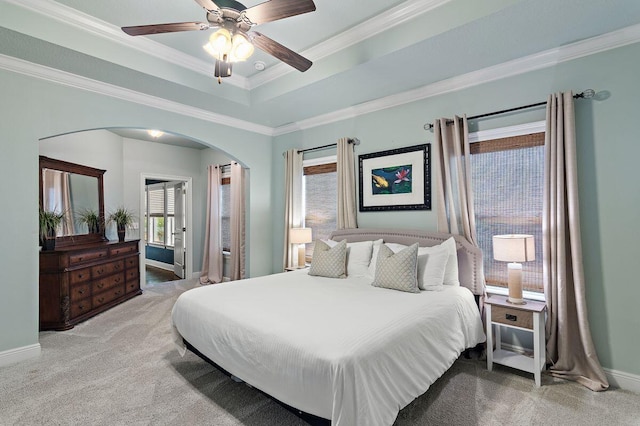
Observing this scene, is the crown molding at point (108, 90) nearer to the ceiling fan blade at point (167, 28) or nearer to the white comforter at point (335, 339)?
the ceiling fan blade at point (167, 28)

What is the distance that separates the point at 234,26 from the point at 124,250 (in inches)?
171

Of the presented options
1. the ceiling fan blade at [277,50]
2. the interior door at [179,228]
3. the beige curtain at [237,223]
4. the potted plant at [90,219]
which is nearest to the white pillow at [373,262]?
the ceiling fan blade at [277,50]

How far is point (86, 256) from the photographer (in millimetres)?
4230

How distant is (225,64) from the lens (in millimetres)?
2324

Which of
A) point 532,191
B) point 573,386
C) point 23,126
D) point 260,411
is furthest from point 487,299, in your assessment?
point 23,126

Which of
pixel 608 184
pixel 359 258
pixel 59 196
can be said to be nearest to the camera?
pixel 608 184

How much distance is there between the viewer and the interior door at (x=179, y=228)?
684 centimetres

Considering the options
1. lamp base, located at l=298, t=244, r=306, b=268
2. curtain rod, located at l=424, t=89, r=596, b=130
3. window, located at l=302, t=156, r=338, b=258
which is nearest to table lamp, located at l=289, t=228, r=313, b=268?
lamp base, located at l=298, t=244, r=306, b=268

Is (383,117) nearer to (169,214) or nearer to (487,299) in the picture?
(487,299)

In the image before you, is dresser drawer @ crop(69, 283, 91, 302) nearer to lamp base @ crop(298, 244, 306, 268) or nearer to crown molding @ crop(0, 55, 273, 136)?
crown molding @ crop(0, 55, 273, 136)

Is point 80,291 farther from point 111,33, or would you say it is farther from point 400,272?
point 400,272

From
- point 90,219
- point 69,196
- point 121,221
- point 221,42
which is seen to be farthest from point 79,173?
point 221,42

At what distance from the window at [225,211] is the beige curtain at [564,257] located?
5294mm

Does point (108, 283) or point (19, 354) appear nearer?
point (19, 354)
